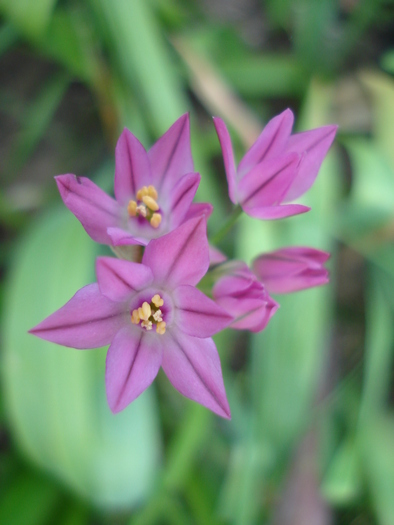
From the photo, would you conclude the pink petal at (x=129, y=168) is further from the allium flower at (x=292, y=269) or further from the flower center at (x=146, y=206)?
the allium flower at (x=292, y=269)

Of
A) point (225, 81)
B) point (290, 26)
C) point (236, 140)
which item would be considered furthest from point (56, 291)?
point (290, 26)

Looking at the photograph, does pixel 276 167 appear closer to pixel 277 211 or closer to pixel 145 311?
pixel 277 211

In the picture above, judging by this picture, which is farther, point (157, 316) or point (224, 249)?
point (224, 249)

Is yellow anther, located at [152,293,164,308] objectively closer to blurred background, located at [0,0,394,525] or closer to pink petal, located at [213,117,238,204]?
pink petal, located at [213,117,238,204]

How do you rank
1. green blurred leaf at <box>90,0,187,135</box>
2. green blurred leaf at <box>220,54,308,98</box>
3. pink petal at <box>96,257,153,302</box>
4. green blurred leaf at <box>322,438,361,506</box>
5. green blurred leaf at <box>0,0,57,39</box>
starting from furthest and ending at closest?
1. green blurred leaf at <box>220,54,308,98</box>
2. green blurred leaf at <box>90,0,187,135</box>
3. green blurred leaf at <box>322,438,361,506</box>
4. green blurred leaf at <box>0,0,57,39</box>
5. pink petal at <box>96,257,153,302</box>

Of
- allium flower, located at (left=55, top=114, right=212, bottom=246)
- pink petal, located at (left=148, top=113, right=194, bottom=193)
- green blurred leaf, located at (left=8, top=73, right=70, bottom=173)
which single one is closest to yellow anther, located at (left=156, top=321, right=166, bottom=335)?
allium flower, located at (left=55, top=114, right=212, bottom=246)

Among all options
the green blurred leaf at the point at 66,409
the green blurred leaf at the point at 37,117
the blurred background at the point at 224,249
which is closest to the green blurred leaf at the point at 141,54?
the blurred background at the point at 224,249

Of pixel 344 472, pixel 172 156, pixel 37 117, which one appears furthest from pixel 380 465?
pixel 37 117

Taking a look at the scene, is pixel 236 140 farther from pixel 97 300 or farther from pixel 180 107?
pixel 97 300
